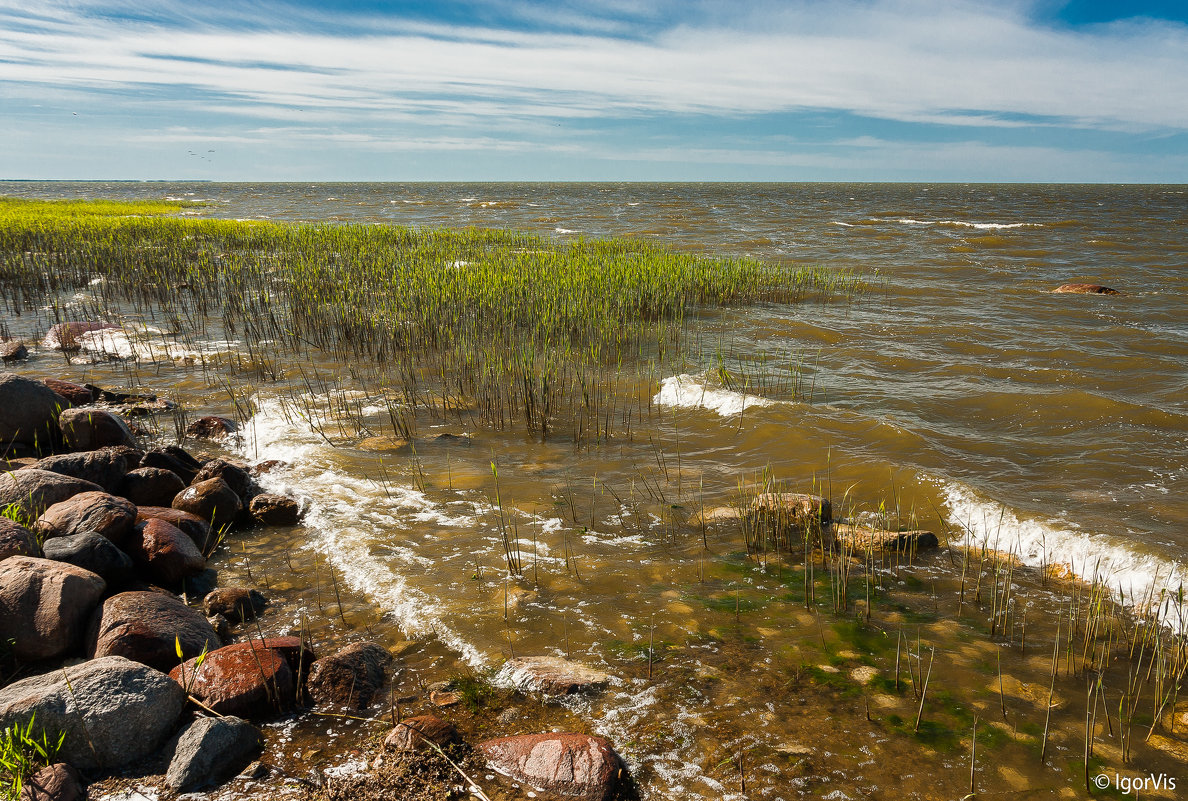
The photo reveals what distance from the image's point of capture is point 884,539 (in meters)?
5.61

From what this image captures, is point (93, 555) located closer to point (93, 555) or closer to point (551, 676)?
point (93, 555)

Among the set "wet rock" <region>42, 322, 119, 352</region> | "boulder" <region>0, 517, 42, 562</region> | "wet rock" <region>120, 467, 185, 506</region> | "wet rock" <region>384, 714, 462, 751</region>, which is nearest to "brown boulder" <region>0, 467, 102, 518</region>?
"wet rock" <region>120, 467, 185, 506</region>

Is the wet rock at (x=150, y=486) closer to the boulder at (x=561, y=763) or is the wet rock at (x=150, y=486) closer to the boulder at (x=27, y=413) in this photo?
the boulder at (x=27, y=413)

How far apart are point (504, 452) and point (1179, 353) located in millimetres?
12787

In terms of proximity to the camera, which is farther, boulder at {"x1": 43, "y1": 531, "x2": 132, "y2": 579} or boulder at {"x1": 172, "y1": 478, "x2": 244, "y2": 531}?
boulder at {"x1": 172, "y1": 478, "x2": 244, "y2": 531}

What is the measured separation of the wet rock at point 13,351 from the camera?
441 inches

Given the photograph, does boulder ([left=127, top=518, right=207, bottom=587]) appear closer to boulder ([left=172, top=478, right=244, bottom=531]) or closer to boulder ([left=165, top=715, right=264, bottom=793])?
boulder ([left=172, top=478, right=244, bottom=531])

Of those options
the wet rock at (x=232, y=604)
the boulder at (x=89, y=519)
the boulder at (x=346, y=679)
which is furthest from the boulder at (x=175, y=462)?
the boulder at (x=346, y=679)

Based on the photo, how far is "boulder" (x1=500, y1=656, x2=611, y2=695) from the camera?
385 cm

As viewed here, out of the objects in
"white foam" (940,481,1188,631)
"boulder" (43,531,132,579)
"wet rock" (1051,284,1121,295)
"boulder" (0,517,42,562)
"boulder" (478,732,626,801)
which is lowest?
"white foam" (940,481,1188,631)

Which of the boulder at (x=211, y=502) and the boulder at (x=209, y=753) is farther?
the boulder at (x=211, y=502)

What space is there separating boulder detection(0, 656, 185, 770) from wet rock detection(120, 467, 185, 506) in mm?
2862

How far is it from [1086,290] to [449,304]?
1675 cm

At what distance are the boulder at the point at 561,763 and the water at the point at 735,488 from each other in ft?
0.75
